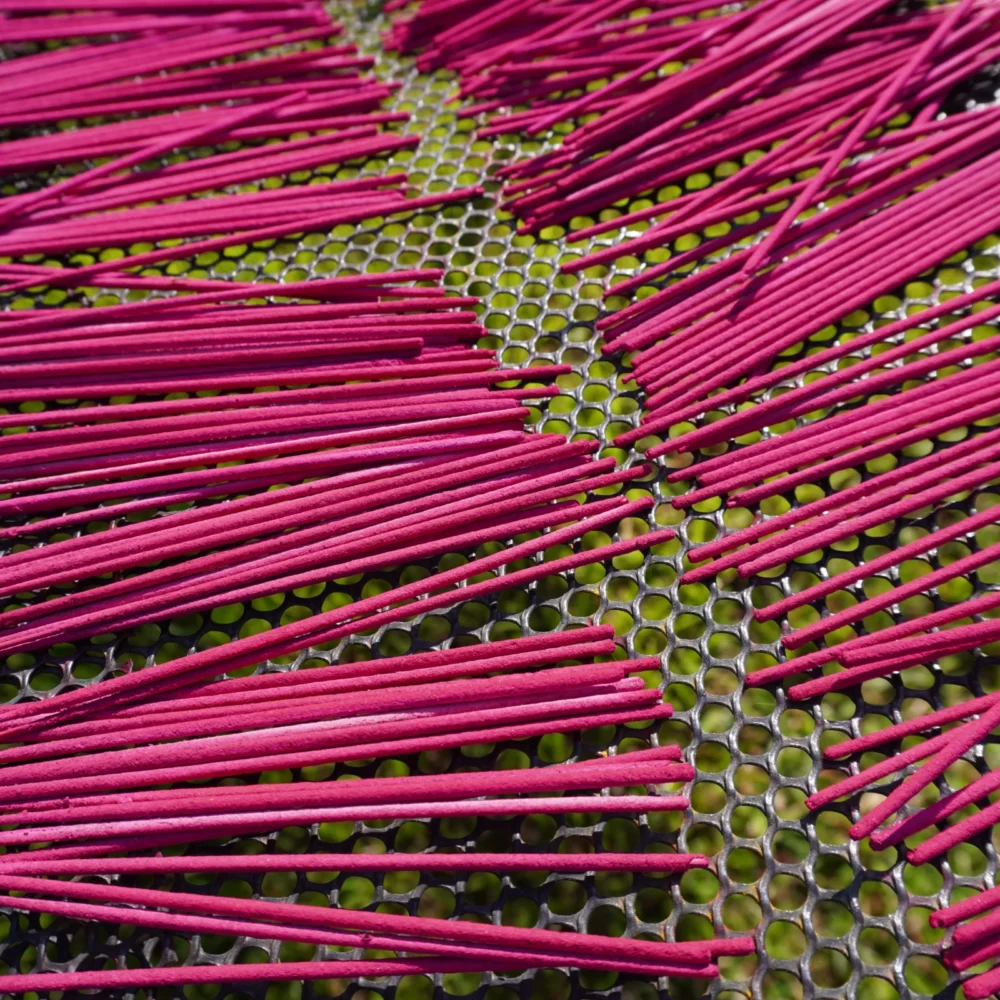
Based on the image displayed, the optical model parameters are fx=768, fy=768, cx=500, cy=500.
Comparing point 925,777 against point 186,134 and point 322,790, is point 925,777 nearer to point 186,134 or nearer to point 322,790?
point 322,790

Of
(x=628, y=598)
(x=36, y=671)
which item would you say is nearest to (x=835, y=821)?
(x=628, y=598)

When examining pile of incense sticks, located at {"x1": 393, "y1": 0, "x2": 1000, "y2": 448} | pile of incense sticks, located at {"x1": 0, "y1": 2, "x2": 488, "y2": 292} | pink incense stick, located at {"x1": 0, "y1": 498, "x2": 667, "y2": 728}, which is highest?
pile of incense sticks, located at {"x1": 0, "y1": 2, "x2": 488, "y2": 292}

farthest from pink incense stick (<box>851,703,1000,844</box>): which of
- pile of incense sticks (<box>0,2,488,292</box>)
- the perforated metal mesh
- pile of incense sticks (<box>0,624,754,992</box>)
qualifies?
pile of incense sticks (<box>0,2,488,292</box>)

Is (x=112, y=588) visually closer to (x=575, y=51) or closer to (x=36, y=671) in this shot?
(x=36, y=671)

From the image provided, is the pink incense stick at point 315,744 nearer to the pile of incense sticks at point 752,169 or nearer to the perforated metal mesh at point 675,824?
the perforated metal mesh at point 675,824

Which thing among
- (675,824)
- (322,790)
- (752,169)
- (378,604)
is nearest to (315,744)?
(322,790)

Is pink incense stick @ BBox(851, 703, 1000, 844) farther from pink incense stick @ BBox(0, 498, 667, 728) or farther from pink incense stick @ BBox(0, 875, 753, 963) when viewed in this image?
pink incense stick @ BBox(0, 498, 667, 728)
